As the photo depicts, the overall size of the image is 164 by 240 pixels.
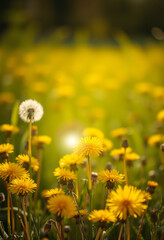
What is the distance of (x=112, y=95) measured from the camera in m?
2.95

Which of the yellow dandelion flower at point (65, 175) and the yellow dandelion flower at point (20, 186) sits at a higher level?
the yellow dandelion flower at point (65, 175)

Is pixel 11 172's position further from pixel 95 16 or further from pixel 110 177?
pixel 95 16

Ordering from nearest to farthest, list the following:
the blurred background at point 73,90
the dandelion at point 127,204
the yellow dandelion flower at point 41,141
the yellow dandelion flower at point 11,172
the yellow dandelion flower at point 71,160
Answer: the dandelion at point 127,204, the yellow dandelion flower at point 11,172, the yellow dandelion flower at point 71,160, the yellow dandelion flower at point 41,141, the blurred background at point 73,90

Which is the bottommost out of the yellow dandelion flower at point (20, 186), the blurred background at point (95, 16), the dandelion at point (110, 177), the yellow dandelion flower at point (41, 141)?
the yellow dandelion flower at point (20, 186)

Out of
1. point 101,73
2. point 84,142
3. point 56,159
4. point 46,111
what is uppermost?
point 101,73

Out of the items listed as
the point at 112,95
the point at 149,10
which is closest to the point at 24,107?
the point at 112,95

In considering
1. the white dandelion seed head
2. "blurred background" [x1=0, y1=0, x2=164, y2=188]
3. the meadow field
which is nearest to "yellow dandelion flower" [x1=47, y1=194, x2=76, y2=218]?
the meadow field

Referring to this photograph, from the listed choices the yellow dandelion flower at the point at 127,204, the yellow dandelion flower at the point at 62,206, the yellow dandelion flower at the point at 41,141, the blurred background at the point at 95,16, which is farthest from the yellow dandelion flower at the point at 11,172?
the blurred background at the point at 95,16

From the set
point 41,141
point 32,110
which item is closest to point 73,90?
point 41,141

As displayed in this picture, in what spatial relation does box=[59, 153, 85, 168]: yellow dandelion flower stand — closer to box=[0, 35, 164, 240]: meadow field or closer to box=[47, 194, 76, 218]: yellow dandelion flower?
box=[0, 35, 164, 240]: meadow field

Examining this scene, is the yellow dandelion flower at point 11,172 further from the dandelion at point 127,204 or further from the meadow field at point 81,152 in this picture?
the dandelion at point 127,204

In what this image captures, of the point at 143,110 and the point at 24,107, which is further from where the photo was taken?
the point at 143,110

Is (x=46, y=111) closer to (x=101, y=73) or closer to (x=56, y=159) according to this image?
(x=56, y=159)

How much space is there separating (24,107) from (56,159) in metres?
0.85
